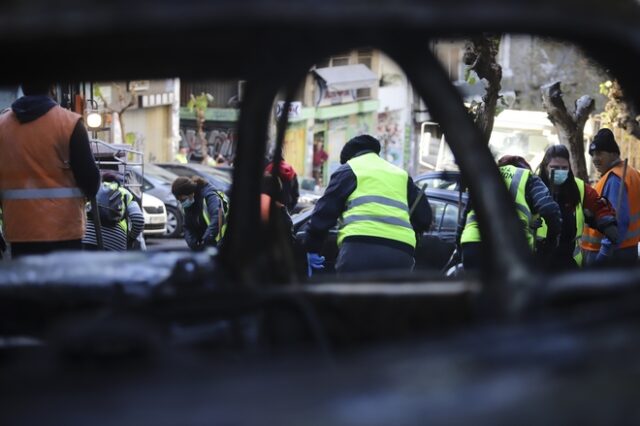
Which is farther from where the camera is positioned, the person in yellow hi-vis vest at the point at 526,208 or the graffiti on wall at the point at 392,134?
the graffiti on wall at the point at 392,134

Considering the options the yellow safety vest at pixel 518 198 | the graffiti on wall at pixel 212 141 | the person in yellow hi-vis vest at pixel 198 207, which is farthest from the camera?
the graffiti on wall at pixel 212 141

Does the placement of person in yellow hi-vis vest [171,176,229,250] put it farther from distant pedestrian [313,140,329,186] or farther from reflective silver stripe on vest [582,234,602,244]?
distant pedestrian [313,140,329,186]

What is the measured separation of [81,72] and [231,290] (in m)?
0.93

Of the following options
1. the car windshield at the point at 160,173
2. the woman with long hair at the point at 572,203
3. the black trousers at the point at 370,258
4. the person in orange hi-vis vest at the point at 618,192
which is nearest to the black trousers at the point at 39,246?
the black trousers at the point at 370,258

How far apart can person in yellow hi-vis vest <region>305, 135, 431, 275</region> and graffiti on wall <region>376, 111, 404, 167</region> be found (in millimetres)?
43729

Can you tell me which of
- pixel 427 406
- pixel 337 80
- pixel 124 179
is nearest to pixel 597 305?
pixel 427 406

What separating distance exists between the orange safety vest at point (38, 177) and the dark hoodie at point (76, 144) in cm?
3

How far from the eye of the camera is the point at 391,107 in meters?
55.3

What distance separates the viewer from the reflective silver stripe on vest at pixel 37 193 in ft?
23.3

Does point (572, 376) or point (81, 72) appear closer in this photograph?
point (572, 376)

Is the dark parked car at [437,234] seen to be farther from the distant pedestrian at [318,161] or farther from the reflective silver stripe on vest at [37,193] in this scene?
the distant pedestrian at [318,161]

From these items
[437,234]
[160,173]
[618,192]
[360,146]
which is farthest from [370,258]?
[160,173]

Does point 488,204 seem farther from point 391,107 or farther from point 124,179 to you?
point 391,107

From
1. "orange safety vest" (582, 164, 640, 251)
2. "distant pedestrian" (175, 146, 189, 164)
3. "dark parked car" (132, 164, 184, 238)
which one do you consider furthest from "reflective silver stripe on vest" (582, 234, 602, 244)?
"distant pedestrian" (175, 146, 189, 164)
